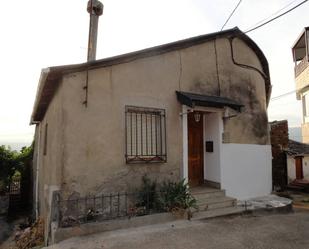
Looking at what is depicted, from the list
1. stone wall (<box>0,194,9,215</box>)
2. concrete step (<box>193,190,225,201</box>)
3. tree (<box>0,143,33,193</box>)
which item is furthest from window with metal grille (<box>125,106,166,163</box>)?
tree (<box>0,143,33,193</box>)

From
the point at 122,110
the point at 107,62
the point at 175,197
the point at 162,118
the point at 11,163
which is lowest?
the point at 175,197

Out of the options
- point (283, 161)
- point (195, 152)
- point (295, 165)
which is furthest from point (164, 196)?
point (295, 165)

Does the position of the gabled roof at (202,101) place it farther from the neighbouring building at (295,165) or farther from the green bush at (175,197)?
the neighbouring building at (295,165)

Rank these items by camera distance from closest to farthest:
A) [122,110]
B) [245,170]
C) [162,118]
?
[122,110]
[162,118]
[245,170]

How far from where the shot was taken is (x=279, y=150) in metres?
12.5

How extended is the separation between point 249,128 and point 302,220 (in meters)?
3.51

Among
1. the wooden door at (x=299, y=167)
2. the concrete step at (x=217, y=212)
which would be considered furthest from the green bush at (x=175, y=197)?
the wooden door at (x=299, y=167)

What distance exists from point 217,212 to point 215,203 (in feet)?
1.41

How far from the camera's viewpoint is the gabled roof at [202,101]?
7.41 metres

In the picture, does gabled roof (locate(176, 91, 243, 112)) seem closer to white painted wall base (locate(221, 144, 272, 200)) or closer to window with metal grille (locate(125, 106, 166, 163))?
window with metal grille (locate(125, 106, 166, 163))

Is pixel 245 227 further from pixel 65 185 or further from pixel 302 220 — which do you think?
pixel 65 185

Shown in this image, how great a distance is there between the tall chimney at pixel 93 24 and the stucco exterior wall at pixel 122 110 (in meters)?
2.37

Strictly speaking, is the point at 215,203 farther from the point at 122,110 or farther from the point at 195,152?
the point at 122,110

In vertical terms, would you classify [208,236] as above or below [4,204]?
above
